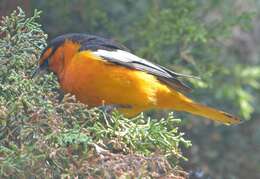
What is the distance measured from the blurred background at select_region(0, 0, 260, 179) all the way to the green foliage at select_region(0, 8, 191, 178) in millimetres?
2007

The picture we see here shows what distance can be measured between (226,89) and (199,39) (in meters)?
0.82

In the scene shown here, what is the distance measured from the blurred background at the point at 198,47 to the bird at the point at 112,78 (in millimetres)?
756

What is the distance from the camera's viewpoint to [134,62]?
4.63 metres

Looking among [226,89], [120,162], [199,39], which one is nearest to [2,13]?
[199,39]

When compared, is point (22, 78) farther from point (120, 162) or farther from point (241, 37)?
point (241, 37)

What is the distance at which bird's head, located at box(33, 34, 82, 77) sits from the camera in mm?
4465

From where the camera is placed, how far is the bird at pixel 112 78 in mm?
4367

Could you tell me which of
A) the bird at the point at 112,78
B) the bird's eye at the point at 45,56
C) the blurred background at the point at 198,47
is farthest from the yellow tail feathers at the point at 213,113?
the bird's eye at the point at 45,56

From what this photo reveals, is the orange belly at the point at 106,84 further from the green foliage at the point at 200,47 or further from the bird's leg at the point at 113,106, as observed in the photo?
the green foliage at the point at 200,47

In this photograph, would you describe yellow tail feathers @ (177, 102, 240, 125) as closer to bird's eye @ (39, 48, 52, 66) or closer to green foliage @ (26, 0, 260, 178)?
green foliage @ (26, 0, 260, 178)

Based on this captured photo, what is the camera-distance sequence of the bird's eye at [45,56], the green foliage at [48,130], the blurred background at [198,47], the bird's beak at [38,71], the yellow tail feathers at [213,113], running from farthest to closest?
the blurred background at [198,47], the yellow tail feathers at [213,113], the bird's eye at [45,56], the bird's beak at [38,71], the green foliage at [48,130]

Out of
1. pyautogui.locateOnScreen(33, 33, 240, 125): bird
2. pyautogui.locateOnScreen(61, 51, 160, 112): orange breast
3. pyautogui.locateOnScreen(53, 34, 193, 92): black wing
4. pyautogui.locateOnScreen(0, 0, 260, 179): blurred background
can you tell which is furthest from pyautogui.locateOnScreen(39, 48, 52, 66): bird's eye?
pyautogui.locateOnScreen(0, 0, 260, 179): blurred background

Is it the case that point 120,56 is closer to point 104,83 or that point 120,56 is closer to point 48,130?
point 104,83

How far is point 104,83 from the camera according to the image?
173 inches
